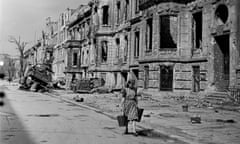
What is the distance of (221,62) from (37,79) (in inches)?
1043

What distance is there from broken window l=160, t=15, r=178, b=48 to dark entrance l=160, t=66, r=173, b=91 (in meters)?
2.18

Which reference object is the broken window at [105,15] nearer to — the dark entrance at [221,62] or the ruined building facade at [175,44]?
the ruined building facade at [175,44]

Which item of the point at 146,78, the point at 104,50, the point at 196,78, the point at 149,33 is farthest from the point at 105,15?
the point at 196,78

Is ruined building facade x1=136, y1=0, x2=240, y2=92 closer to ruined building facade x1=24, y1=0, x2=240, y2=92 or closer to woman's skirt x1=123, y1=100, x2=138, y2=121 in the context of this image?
ruined building facade x1=24, y1=0, x2=240, y2=92

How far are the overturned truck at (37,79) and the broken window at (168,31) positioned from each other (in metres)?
19.5

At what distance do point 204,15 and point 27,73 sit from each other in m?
26.7

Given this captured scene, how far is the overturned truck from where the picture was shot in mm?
39844

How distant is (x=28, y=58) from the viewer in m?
122

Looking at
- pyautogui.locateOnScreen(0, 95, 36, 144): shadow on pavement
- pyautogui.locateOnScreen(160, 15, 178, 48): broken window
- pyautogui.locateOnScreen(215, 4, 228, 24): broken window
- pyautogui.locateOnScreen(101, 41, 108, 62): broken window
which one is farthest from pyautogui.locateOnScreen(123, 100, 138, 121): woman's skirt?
pyautogui.locateOnScreen(101, 41, 108, 62): broken window

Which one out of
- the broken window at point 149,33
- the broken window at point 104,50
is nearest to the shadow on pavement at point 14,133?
the broken window at point 149,33

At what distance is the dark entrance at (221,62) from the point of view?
20.2 m

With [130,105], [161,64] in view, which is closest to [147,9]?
[161,64]

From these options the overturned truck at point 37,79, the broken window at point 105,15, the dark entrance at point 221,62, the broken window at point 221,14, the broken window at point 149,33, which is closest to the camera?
the broken window at point 221,14

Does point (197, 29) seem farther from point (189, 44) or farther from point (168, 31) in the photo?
point (168, 31)
